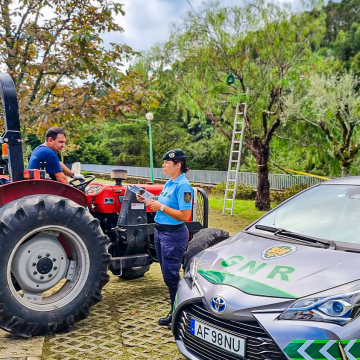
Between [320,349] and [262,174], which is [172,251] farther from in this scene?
[262,174]

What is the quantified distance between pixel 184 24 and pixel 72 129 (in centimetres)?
714

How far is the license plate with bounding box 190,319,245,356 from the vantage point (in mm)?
2861

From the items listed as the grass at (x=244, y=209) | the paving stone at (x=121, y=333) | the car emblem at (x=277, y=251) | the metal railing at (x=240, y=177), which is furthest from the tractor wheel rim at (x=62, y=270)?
the grass at (x=244, y=209)

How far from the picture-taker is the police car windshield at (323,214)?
3648mm

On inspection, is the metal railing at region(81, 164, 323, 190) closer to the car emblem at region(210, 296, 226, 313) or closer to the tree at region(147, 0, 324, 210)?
the tree at region(147, 0, 324, 210)

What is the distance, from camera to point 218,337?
3.01 m

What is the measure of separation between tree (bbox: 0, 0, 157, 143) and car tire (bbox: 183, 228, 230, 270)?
11.1ft

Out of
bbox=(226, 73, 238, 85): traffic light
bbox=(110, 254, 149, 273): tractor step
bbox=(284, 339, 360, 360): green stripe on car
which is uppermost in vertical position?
bbox=(226, 73, 238, 85): traffic light

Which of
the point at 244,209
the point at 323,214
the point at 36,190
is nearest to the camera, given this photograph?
the point at 323,214

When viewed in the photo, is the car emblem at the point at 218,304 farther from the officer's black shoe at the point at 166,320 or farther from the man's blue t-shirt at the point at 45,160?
the man's blue t-shirt at the point at 45,160

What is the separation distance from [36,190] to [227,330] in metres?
2.47

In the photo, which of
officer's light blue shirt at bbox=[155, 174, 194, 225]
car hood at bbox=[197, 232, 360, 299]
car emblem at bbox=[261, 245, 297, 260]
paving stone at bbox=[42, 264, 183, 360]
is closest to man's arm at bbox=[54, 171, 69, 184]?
officer's light blue shirt at bbox=[155, 174, 194, 225]

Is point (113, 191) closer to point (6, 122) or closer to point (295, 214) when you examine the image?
point (6, 122)

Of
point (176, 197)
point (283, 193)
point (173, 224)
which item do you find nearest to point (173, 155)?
point (176, 197)
